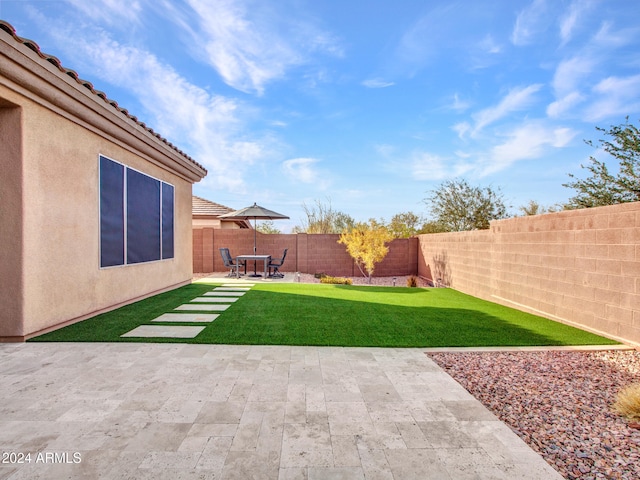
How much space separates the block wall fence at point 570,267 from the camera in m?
4.36

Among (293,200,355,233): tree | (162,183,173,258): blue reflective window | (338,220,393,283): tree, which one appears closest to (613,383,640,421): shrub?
(162,183,173,258): blue reflective window

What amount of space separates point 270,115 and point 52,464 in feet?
45.1

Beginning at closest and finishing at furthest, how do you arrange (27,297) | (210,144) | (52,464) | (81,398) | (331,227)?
(52,464)
(81,398)
(27,297)
(210,144)
(331,227)

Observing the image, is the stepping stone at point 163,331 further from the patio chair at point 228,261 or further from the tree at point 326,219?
the tree at point 326,219

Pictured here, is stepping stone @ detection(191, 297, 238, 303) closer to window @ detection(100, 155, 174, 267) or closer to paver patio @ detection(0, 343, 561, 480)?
window @ detection(100, 155, 174, 267)

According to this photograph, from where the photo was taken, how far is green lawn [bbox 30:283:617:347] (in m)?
4.21

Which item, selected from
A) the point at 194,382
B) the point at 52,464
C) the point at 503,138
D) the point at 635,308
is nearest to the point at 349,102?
the point at 503,138

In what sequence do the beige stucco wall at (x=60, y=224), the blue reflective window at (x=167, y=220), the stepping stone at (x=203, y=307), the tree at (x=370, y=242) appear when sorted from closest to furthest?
the beige stucco wall at (x=60, y=224) < the stepping stone at (x=203, y=307) < the blue reflective window at (x=167, y=220) < the tree at (x=370, y=242)

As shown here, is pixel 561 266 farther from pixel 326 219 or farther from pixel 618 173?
pixel 326 219

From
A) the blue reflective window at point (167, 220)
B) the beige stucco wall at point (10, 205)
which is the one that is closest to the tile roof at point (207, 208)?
the blue reflective window at point (167, 220)

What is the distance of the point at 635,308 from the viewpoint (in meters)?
4.23

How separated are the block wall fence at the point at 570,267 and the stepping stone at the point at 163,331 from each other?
5.63 metres

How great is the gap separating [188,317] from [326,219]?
16.1 meters

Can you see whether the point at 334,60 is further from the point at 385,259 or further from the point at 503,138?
the point at 385,259
